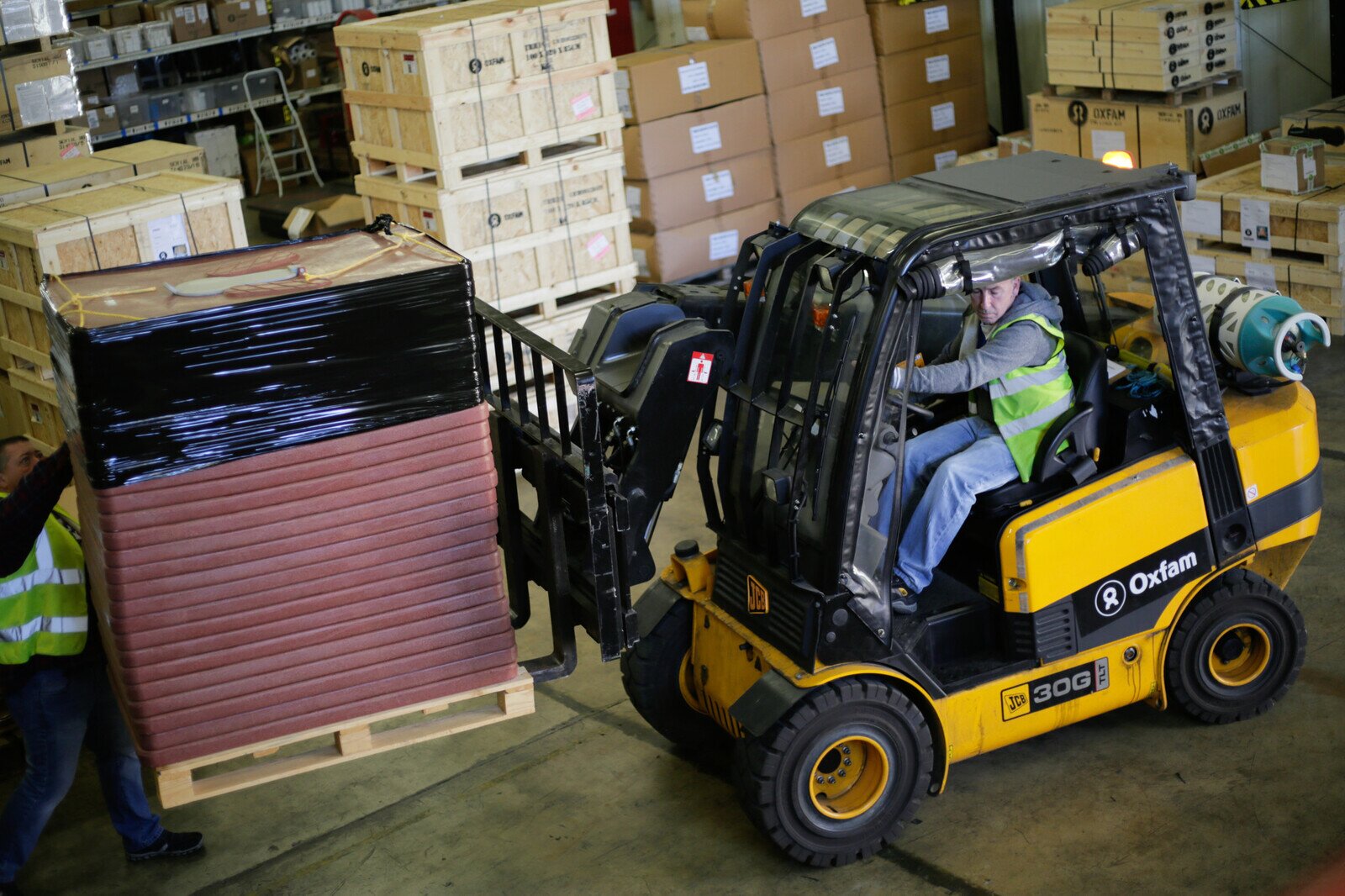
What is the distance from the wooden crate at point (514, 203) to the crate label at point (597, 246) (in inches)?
3.6

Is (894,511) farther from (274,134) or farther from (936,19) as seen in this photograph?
(274,134)

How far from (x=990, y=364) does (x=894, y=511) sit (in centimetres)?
56

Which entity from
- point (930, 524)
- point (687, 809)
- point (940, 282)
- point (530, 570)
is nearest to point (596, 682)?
point (687, 809)

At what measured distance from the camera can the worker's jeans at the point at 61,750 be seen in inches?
182

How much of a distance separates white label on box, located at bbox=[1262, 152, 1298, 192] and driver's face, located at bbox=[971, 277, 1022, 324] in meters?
4.39

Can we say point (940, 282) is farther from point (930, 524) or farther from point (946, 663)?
point (946, 663)

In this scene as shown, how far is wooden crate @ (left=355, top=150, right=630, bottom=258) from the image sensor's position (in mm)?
7777

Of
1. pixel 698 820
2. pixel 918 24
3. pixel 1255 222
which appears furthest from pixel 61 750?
pixel 918 24

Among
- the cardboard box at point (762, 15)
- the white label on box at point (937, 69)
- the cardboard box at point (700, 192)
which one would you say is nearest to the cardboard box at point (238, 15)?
the cardboard box at point (762, 15)

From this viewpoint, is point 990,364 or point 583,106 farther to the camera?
point 583,106

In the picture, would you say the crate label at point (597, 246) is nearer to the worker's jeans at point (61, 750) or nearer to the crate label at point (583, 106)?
the crate label at point (583, 106)

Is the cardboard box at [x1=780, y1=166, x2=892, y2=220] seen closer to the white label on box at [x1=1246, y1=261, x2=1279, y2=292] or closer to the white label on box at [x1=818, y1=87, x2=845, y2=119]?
the white label on box at [x1=818, y1=87, x2=845, y2=119]

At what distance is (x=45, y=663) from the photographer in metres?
4.57

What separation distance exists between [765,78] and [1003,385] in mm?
6534
